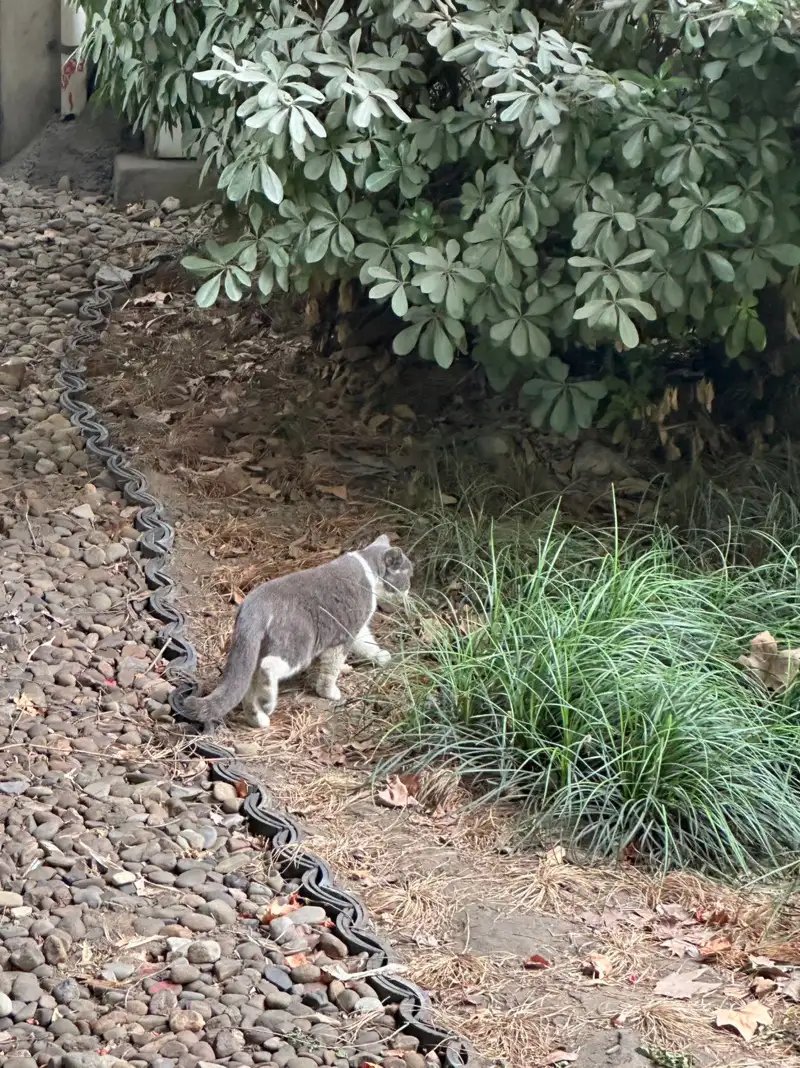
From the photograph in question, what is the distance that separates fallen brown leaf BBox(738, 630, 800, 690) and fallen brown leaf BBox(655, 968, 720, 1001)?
4.37 feet

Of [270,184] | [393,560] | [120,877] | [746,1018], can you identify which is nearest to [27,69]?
[270,184]

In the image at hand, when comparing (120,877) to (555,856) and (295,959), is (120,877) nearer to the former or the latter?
(295,959)

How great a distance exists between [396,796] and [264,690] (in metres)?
0.59

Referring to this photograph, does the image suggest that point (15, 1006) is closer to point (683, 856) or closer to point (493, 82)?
point (683, 856)

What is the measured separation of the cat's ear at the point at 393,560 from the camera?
500 cm

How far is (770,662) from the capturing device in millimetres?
4738

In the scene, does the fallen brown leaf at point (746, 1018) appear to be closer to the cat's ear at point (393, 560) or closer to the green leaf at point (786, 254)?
the cat's ear at point (393, 560)

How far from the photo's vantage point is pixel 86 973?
3.27 metres

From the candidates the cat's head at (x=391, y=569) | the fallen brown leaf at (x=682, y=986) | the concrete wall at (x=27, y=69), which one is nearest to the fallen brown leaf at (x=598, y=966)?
the fallen brown leaf at (x=682, y=986)

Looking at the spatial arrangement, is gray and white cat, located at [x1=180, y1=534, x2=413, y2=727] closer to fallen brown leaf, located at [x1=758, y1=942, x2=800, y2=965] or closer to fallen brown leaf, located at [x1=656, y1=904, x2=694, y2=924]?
fallen brown leaf, located at [x1=656, y1=904, x2=694, y2=924]

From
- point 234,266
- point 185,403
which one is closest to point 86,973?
point 234,266

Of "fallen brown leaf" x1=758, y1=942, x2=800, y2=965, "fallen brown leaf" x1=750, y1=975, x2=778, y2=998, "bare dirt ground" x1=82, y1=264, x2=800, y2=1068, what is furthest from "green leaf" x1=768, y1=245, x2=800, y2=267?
"fallen brown leaf" x1=750, y1=975, x2=778, y2=998

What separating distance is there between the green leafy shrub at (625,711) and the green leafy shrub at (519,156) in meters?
0.97

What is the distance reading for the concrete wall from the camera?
10008 millimetres
